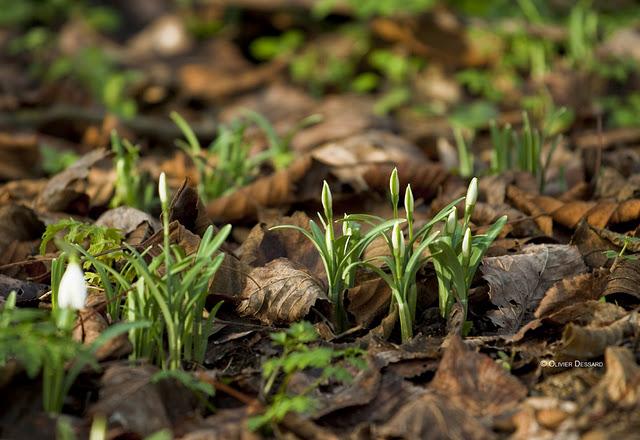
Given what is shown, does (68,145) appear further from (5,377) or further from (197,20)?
(5,377)

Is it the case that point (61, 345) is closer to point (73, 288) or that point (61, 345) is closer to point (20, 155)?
point (73, 288)

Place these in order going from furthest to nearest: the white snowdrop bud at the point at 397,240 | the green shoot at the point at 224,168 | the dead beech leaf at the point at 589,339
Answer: the green shoot at the point at 224,168 < the white snowdrop bud at the point at 397,240 < the dead beech leaf at the point at 589,339

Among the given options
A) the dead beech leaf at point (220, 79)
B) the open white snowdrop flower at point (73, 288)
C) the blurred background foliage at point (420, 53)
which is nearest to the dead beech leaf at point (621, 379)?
the open white snowdrop flower at point (73, 288)

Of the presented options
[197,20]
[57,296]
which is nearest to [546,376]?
[57,296]

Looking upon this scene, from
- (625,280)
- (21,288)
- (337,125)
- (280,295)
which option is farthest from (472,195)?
(337,125)

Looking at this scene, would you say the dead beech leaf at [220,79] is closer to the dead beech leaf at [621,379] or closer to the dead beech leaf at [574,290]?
the dead beech leaf at [574,290]

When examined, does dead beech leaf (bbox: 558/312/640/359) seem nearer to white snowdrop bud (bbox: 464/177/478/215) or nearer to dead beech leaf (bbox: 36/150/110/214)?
white snowdrop bud (bbox: 464/177/478/215)
